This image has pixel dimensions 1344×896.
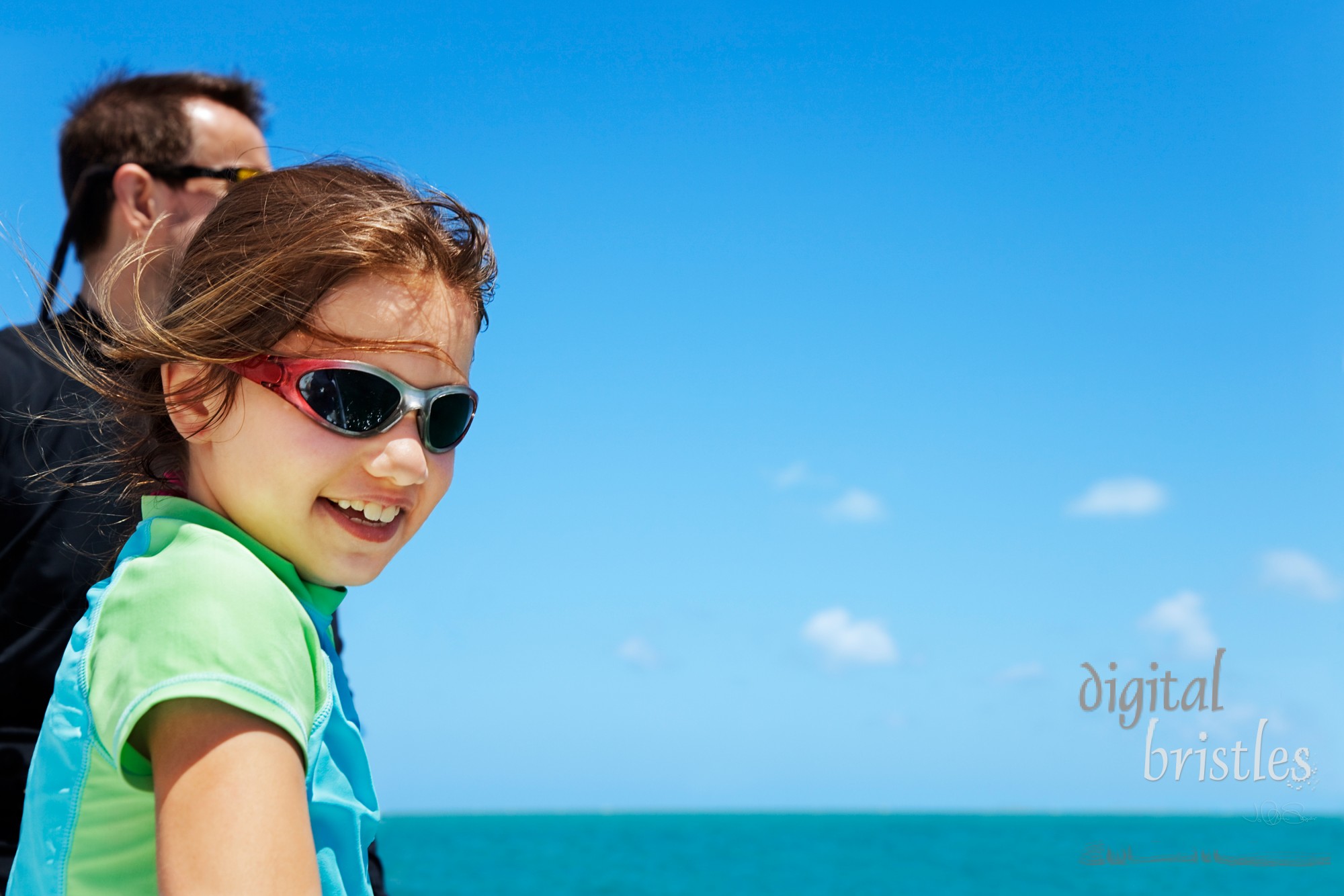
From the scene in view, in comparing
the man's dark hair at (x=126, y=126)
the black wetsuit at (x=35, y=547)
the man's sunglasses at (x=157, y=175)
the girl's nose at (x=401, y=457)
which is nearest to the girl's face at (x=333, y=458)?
the girl's nose at (x=401, y=457)

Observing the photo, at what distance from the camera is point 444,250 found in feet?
5.28

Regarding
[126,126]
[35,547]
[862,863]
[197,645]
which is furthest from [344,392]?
[862,863]

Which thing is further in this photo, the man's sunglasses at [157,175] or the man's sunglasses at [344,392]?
the man's sunglasses at [157,175]

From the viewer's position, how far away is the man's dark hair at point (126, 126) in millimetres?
3811

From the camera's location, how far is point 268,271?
1486mm

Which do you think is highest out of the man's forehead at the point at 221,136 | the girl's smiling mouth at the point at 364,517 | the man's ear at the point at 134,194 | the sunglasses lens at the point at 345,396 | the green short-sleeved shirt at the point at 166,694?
the man's forehead at the point at 221,136

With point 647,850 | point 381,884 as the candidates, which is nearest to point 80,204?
point 381,884

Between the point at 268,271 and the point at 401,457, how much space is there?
0.93 ft

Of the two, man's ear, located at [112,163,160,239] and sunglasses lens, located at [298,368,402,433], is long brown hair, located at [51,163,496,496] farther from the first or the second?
man's ear, located at [112,163,160,239]

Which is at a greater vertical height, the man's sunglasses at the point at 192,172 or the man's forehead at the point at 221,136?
the man's forehead at the point at 221,136

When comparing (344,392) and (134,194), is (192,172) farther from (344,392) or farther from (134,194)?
(344,392)

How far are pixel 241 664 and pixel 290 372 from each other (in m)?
0.44

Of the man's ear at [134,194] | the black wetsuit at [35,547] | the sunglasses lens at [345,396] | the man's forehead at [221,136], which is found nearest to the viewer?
the sunglasses lens at [345,396]

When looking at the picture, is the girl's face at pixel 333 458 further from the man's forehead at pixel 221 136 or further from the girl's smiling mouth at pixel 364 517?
the man's forehead at pixel 221 136
